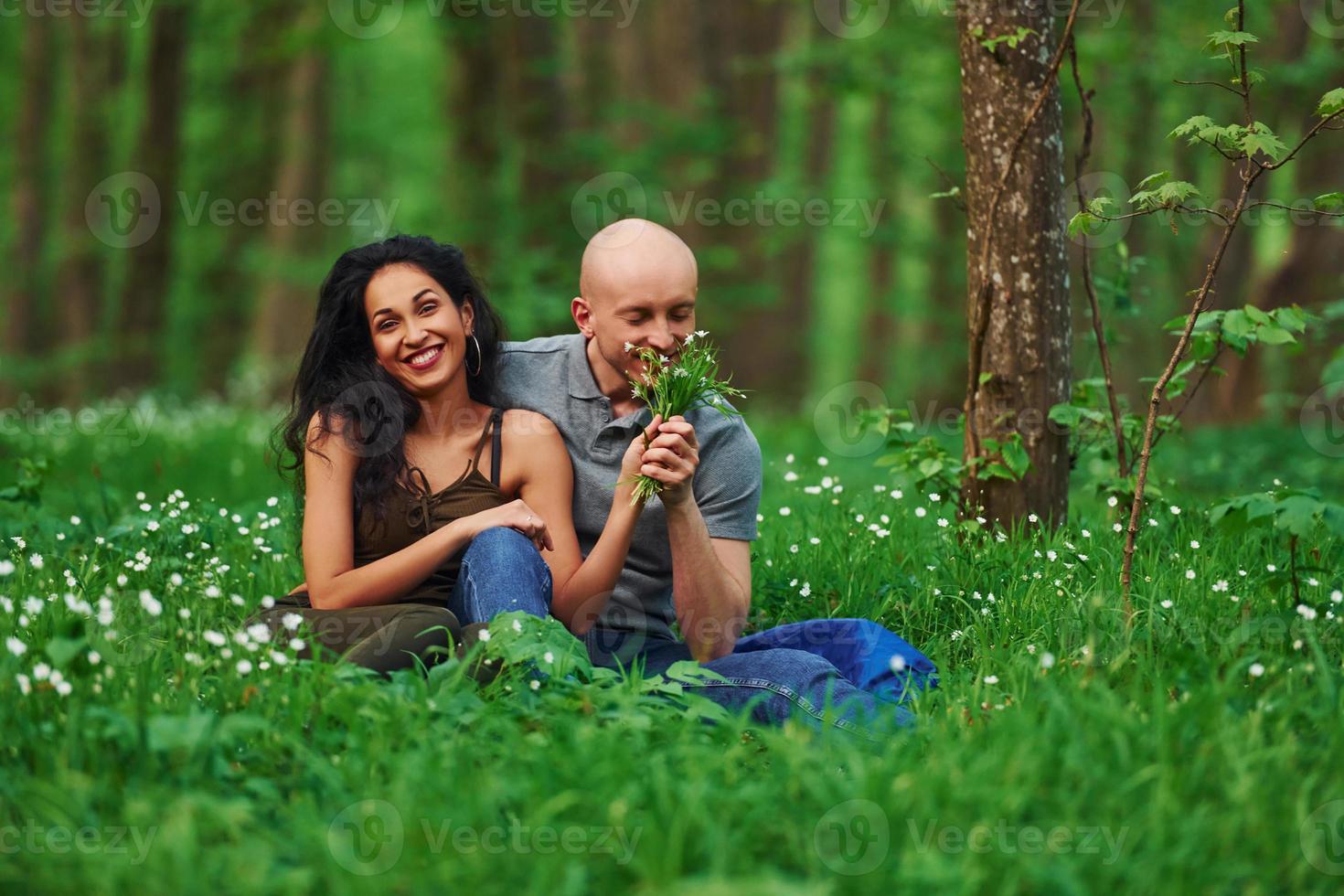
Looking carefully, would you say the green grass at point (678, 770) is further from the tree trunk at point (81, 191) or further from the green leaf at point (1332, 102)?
the tree trunk at point (81, 191)

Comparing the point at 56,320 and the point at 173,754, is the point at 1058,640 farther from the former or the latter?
the point at 56,320

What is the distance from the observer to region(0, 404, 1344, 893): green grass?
2234 mm

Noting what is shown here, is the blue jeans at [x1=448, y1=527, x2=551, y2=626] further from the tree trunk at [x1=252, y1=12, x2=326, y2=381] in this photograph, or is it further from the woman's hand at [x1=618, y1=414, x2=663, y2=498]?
the tree trunk at [x1=252, y1=12, x2=326, y2=381]

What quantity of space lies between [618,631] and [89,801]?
5.36ft

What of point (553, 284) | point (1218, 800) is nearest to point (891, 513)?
point (1218, 800)

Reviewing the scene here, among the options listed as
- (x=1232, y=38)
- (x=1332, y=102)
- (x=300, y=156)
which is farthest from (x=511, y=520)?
(x=300, y=156)

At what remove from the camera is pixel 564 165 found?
10617 mm

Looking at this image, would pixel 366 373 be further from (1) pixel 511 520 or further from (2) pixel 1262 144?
(2) pixel 1262 144

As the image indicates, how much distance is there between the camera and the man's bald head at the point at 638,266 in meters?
3.50

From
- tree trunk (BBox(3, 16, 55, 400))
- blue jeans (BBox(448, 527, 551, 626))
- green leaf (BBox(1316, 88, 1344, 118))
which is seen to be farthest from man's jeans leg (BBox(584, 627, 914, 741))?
tree trunk (BBox(3, 16, 55, 400))

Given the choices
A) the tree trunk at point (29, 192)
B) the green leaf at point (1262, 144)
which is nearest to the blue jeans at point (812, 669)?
the green leaf at point (1262, 144)

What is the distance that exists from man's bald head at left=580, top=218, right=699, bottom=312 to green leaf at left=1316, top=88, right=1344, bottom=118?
187 cm

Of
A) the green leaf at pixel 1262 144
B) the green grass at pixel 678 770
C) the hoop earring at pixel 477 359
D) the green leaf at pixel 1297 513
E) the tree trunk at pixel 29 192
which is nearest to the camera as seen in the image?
the green grass at pixel 678 770

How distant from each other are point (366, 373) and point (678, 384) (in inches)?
39.4
